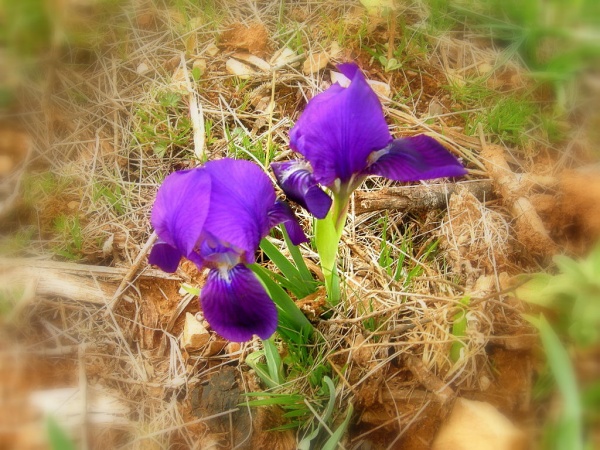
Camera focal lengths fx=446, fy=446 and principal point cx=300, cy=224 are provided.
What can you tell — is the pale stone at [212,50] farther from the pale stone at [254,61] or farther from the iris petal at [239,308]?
the iris petal at [239,308]

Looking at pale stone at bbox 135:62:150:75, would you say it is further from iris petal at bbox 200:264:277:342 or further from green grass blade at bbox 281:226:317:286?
iris petal at bbox 200:264:277:342

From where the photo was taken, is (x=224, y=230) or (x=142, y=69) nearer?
(x=224, y=230)

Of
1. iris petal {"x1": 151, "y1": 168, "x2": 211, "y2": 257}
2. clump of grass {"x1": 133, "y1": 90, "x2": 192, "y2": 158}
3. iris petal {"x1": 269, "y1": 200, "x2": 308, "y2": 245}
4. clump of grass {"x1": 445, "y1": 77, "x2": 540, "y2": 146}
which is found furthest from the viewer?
clump of grass {"x1": 133, "y1": 90, "x2": 192, "y2": 158}

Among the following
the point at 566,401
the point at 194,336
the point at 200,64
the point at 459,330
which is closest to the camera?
the point at 566,401

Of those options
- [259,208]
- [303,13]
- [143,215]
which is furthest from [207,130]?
[259,208]

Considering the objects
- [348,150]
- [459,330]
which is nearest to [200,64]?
[348,150]

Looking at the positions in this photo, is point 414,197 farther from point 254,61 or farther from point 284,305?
point 254,61

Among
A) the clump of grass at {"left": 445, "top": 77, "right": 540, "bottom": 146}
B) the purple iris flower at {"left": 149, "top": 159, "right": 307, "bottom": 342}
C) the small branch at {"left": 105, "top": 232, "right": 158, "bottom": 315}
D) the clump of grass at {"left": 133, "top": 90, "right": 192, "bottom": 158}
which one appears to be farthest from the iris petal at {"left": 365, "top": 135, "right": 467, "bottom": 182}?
the clump of grass at {"left": 133, "top": 90, "right": 192, "bottom": 158}
